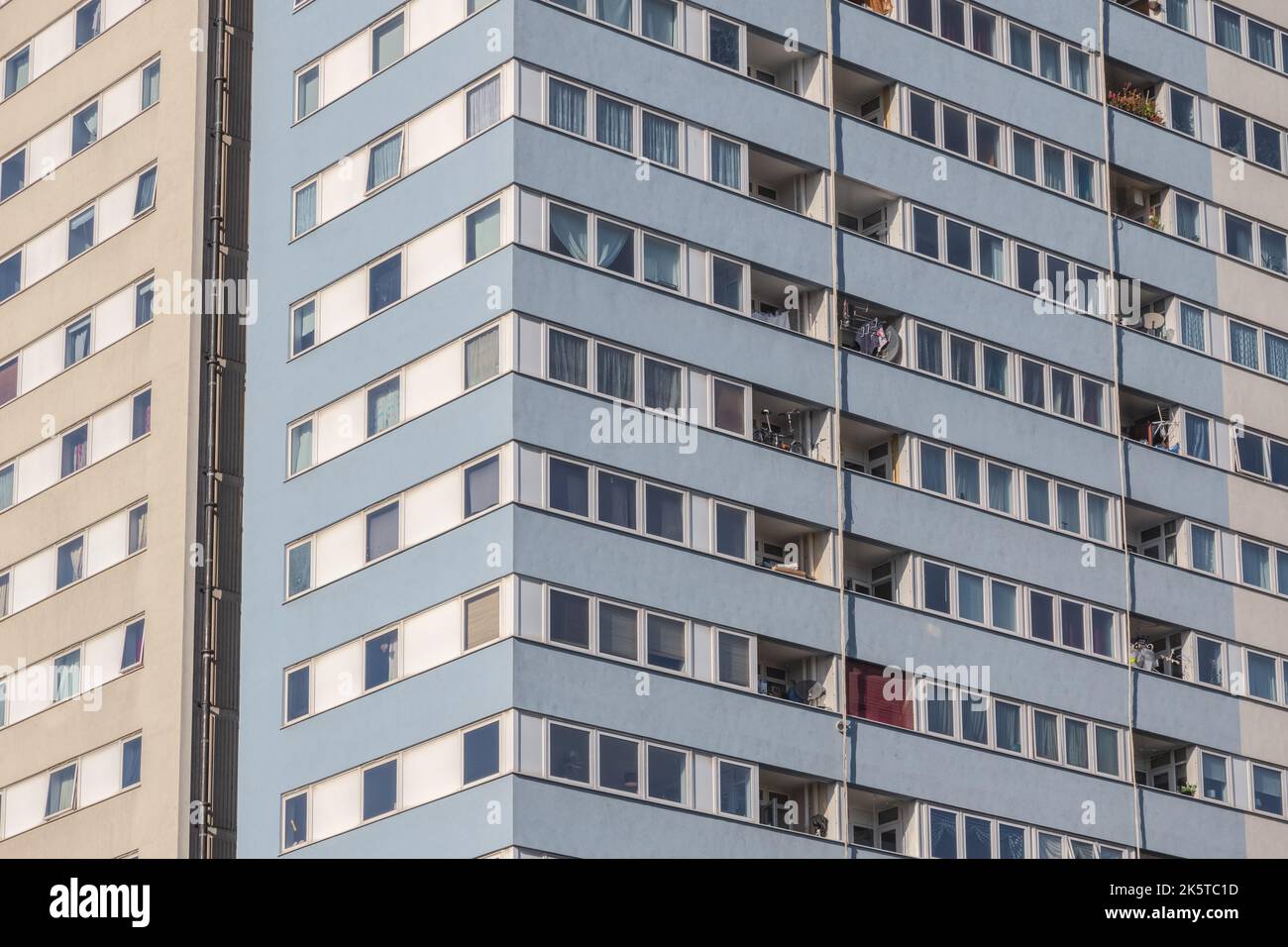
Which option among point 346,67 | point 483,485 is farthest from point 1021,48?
point 483,485

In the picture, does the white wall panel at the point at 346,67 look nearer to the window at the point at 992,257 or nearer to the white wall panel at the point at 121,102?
the white wall panel at the point at 121,102

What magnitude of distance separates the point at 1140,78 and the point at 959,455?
1572cm

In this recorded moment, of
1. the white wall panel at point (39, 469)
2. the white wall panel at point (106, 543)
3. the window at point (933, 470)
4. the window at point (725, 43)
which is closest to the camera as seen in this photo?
the window at point (725, 43)

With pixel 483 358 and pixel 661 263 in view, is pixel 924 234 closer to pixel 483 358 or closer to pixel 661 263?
pixel 661 263

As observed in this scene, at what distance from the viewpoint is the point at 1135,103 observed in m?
80.9

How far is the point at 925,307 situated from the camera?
72.9 m

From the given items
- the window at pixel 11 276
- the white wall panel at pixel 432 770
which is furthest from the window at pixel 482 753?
the window at pixel 11 276

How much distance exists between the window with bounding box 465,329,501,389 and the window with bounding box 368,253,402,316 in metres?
3.39

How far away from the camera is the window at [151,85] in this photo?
77438 millimetres

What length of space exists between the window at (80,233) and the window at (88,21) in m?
5.45

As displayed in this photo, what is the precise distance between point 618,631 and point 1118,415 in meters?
20.0

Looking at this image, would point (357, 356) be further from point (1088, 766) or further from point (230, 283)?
point (1088, 766)

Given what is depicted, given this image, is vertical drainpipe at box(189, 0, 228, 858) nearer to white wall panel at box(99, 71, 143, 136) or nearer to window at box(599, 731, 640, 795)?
white wall panel at box(99, 71, 143, 136)

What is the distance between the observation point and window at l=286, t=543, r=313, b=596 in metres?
66.6
